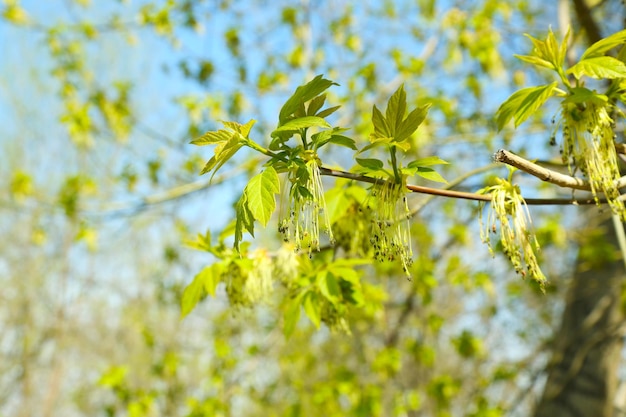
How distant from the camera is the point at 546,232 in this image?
323 cm

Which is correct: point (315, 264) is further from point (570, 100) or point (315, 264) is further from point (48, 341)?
point (48, 341)

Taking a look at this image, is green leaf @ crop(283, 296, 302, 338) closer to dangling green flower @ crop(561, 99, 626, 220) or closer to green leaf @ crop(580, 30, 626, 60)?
dangling green flower @ crop(561, 99, 626, 220)

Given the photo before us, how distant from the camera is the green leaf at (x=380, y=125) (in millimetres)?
848

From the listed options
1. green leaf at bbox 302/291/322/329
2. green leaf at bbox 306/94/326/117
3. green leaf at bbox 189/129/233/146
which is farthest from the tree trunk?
green leaf at bbox 189/129/233/146

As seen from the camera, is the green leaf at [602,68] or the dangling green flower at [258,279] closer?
the green leaf at [602,68]

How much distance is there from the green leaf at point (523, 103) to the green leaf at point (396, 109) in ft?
0.67

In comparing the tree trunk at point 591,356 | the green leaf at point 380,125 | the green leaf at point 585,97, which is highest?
the green leaf at point 585,97

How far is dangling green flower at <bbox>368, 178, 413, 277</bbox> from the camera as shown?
93 cm

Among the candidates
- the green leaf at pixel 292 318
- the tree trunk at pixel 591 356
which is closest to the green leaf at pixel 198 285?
the green leaf at pixel 292 318

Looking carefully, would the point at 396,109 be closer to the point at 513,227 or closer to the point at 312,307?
the point at 513,227

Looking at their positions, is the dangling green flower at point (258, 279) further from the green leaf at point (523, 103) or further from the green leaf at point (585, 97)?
the green leaf at point (585, 97)

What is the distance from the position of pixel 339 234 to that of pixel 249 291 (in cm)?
26

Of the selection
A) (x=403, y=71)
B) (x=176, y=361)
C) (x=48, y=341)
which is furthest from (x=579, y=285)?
(x=48, y=341)

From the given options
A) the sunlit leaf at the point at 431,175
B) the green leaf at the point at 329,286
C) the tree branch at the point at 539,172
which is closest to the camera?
the tree branch at the point at 539,172
